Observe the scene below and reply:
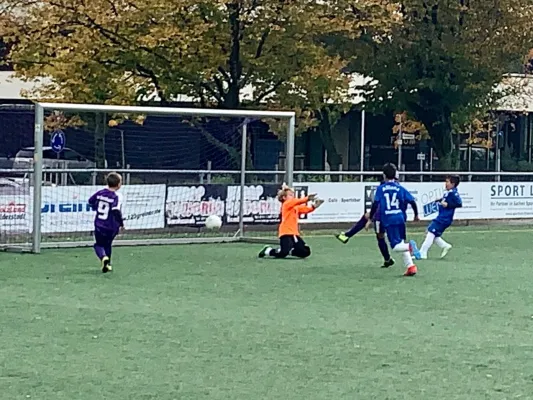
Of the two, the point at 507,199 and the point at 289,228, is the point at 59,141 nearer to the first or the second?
the point at 289,228

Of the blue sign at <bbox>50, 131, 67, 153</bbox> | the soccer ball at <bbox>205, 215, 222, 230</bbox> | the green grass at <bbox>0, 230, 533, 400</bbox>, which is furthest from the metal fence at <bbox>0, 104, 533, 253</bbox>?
the green grass at <bbox>0, 230, 533, 400</bbox>

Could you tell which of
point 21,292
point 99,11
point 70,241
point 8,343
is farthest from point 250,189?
point 8,343

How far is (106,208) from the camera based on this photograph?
15.8 metres

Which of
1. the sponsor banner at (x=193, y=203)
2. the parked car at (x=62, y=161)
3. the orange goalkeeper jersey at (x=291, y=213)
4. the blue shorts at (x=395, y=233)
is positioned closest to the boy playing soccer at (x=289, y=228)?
the orange goalkeeper jersey at (x=291, y=213)

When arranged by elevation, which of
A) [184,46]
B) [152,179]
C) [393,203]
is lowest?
[393,203]

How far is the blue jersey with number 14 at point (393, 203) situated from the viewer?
52.7 feet

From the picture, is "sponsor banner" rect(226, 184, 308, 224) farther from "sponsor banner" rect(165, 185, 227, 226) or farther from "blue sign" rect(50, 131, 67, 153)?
"blue sign" rect(50, 131, 67, 153)

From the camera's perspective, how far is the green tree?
1021 inches

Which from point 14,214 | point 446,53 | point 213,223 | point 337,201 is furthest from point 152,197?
point 446,53

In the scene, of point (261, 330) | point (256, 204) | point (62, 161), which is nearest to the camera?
point (261, 330)

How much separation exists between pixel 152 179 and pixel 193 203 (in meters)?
0.90

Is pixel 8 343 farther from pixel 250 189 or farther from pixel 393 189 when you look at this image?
pixel 250 189

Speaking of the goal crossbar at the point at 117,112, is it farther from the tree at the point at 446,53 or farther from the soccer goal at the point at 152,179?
the tree at the point at 446,53

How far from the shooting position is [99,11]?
25.7m
